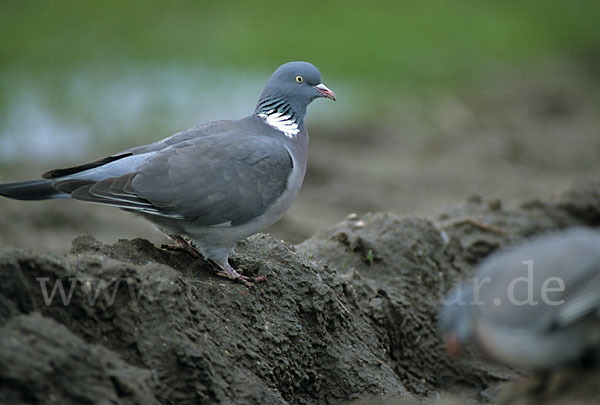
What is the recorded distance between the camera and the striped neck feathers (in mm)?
5785

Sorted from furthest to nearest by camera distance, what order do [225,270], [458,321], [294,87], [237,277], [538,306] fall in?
[294,87]
[225,270]
[237,277]
[458,321]
[538,306]

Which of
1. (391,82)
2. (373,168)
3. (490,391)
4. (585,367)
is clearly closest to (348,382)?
(490,391)

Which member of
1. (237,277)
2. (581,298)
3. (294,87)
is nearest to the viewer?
(581,298)

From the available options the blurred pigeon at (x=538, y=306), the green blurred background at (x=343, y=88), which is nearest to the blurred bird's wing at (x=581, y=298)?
the blurred pigeon at (x=538, y=306)

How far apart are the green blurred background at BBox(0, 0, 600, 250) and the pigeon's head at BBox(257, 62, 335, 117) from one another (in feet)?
8.93

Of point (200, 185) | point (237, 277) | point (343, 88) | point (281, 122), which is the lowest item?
point (237, 277)

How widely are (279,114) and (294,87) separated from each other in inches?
9.7

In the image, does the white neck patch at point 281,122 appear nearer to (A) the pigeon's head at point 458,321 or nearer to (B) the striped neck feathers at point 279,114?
(B) the striped neck feathers at point 279,114

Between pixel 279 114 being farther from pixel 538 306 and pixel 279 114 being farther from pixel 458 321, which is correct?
pixel 538 306

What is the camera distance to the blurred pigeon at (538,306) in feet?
11.3

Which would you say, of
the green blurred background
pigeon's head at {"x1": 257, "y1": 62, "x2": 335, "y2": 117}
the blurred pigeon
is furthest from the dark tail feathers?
the green blurred background

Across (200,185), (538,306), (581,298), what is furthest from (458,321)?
(200,185)

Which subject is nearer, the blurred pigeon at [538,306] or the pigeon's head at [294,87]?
the blurred pigeon at [538,306]

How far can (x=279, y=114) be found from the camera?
5.84 m
